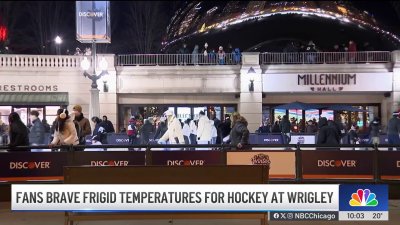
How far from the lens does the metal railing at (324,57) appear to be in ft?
98.9

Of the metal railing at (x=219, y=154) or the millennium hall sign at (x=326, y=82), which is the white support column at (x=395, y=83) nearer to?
the millennium hall sign at (x=326, y=82)

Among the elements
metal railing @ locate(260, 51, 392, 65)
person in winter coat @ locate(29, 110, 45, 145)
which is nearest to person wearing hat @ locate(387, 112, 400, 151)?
person in winter coat @ locate(29, 110, 45, 145)

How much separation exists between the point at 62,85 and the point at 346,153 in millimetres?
21452

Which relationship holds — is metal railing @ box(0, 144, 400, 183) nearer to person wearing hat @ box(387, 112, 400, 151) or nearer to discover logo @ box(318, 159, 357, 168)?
discover logo @ box(318, 159, 357, 168)

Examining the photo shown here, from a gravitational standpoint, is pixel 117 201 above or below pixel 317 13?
below

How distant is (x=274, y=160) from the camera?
11.0 meters

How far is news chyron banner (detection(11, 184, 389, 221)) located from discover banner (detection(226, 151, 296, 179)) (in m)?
4.23

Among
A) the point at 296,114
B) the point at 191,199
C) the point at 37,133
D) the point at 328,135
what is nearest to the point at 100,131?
the point at 37,133

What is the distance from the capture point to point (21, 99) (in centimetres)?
2845

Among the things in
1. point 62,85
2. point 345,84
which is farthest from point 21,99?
point 345,84

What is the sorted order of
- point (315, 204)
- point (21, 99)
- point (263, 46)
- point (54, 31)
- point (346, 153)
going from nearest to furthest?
point (315, 204), point (346, 153), point (21, 99), point (263, 46), point (54, 31)

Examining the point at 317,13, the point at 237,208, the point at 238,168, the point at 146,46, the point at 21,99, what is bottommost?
the point at 237,208

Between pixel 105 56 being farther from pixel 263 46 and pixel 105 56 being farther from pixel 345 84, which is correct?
pixel 263 46

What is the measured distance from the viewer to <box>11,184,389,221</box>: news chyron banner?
21.6 feet
